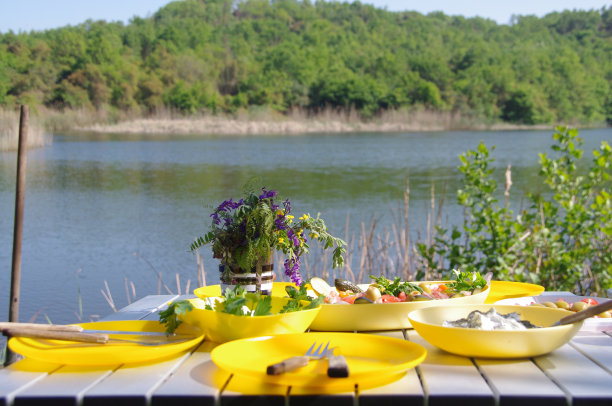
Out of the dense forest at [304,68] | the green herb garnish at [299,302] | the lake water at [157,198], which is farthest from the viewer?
the dense forest at [304,68]

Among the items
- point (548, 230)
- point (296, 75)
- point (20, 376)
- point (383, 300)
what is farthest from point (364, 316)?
point (296, 75)

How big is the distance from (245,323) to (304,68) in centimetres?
5044

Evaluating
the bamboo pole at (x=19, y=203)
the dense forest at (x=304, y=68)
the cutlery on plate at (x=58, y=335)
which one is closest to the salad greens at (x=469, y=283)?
the cutlery on plate at (x=58, y=335)

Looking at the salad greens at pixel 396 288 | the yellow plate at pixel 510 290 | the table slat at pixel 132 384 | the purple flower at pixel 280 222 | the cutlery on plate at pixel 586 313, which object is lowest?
the yellow plate at pixel 510 290

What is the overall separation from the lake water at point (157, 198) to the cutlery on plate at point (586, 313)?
729mm

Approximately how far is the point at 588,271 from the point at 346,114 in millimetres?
40349

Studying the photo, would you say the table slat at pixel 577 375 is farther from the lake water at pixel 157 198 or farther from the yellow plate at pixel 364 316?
the lake water at pixel 157 198

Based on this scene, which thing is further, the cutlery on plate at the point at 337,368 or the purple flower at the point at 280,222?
the purple flower at the point at 280,222

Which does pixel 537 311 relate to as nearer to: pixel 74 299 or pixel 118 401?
pixel 118 401

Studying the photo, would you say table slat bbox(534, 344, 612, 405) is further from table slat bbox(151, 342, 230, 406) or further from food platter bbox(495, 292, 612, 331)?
table slat bbox(151, 342, 230, 406)

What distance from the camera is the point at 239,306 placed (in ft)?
4.70

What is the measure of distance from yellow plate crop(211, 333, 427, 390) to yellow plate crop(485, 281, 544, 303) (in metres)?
0.63

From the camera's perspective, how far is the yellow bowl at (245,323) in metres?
1.42

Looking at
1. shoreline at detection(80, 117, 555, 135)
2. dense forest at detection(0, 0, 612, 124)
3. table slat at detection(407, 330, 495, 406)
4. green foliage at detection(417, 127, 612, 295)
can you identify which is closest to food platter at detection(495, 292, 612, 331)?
table slat at detection(407, 330, 495, 406)
